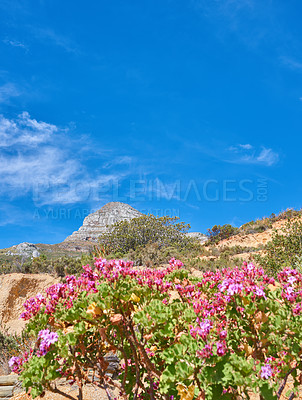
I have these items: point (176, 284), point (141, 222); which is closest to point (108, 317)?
point (176, 284)

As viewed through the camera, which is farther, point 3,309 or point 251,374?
point 3,309

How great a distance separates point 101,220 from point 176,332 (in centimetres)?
13416

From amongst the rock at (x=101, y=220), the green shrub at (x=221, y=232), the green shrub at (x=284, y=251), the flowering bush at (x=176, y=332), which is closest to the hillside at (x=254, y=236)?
the green shrub at (x=221, y=232)

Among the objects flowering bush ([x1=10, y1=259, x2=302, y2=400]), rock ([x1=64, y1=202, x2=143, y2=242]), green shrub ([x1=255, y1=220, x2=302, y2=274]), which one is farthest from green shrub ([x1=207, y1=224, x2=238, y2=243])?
rock ([x1=64, y1=202, x2=143, y2=242])

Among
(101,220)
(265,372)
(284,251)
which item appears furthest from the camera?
(101,220)

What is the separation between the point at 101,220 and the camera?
134 metres

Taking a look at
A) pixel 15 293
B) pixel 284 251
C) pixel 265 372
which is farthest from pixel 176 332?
pixel 15 293

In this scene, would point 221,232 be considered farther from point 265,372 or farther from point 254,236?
point 265,372

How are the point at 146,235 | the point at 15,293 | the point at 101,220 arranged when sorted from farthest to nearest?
1. the point at 101,220
2. the point at 146,235
3. the point at 15,293

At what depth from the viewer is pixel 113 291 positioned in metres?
2.20

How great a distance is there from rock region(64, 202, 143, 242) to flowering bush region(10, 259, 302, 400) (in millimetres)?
95605

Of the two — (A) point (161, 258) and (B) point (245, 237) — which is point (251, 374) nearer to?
(A) point (161, 258)

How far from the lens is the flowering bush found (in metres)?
2.02

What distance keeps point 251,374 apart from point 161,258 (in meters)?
15.8
